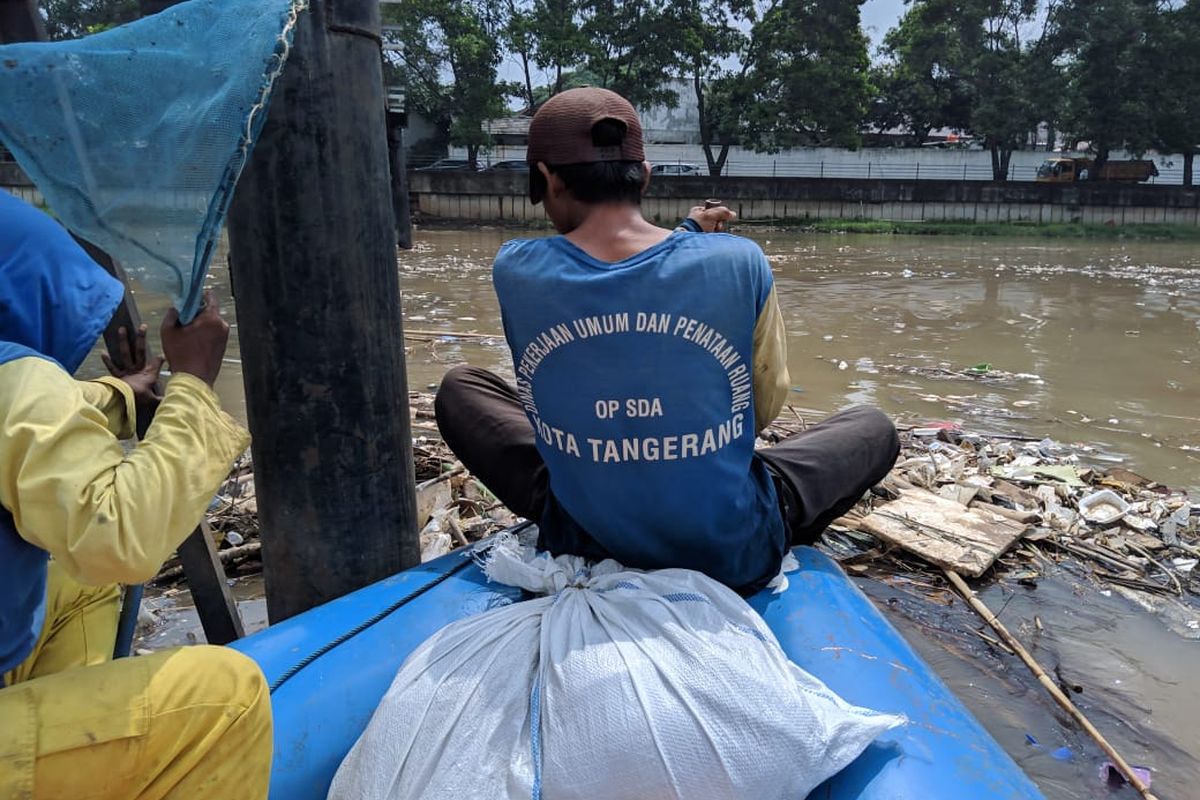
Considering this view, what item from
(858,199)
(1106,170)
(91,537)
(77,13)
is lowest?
(91,537)

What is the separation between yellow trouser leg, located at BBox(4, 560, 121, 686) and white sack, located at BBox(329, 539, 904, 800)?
2.01 feet

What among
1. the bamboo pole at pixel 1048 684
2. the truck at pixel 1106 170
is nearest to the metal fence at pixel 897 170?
the truck at pixel 1106 170

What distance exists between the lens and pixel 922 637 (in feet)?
10.0

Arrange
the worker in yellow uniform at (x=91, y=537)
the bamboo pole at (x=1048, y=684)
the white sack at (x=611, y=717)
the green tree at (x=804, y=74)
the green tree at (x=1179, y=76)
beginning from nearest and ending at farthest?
the worker in yellow uniform at (x=91, y=537) → the white sack at (x=611, y=717) → the bamboo pole at (x=1048, y=684) → the green tree at (x=1179, y=76) → the green tree at (x=804, y=74)

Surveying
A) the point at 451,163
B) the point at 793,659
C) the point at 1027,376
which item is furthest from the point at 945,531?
the point at 451,163

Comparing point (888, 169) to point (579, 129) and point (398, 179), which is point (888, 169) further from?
point (579, 129)

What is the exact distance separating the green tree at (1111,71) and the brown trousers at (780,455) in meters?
31.8

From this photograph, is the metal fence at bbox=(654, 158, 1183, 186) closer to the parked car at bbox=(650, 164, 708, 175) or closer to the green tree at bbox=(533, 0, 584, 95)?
the parked car at bbox=(650, 164, 708, 175)

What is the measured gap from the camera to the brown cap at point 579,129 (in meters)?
1.76

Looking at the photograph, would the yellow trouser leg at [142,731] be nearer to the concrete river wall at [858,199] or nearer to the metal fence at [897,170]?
the concrete river wall at [858,199]

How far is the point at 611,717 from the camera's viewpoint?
1.33 metres

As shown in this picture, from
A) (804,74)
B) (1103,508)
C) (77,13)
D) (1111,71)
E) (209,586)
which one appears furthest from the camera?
(77,13)

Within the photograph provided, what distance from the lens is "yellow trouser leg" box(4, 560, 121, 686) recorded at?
161 cm

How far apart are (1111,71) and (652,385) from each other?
33484mm
